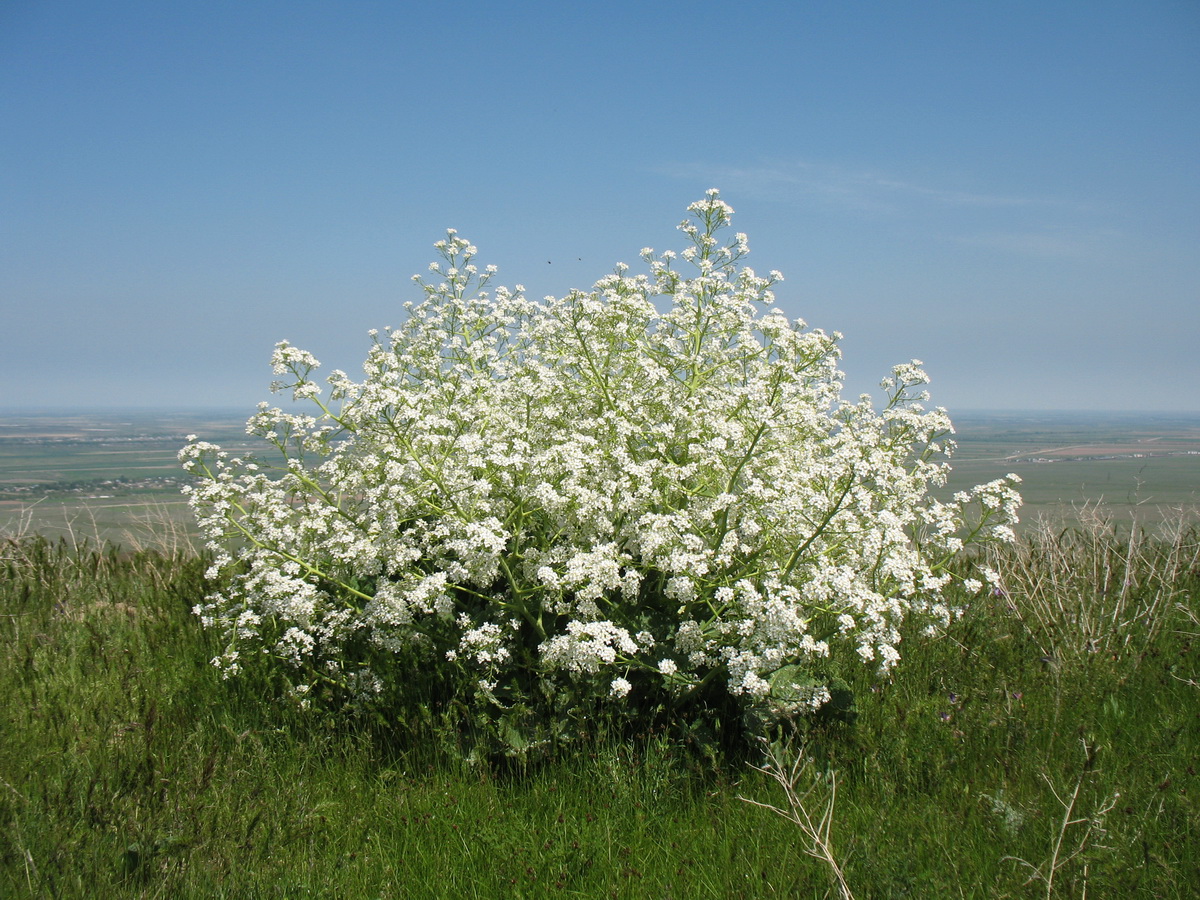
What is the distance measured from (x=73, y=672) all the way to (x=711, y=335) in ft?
19.3

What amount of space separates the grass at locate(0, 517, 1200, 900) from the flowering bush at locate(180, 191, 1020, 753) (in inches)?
19.0

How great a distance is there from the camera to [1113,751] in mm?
4531

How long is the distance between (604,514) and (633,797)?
1.66 m

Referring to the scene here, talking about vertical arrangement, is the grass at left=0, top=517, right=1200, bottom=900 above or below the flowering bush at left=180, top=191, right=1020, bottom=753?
below

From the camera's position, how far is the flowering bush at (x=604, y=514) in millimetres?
4215

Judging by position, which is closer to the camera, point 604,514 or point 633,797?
point 633,797

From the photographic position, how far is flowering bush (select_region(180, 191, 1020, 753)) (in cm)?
421

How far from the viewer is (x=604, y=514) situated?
4.64 meters

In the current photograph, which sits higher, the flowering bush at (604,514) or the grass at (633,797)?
the flowering bush at (604,514)

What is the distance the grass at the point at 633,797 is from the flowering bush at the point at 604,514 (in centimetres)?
48

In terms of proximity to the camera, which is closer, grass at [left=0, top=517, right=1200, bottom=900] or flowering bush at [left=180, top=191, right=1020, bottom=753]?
grass at [left=0, top=517, right=1200, bottom=900]

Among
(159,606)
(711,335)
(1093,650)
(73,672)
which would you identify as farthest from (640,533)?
(159,606)

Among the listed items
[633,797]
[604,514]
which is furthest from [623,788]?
[604,514]

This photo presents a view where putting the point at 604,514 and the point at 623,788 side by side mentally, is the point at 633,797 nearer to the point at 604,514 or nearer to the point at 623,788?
the point at 623,788
